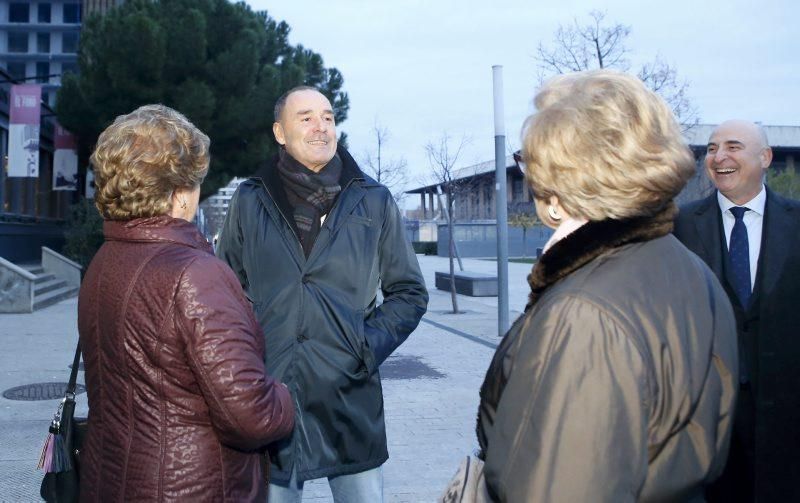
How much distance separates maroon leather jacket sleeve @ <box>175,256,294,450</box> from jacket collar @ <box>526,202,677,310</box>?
2.71 feet

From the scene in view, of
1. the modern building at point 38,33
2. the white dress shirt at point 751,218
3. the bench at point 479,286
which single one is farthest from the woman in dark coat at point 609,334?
the modern building at point 38,33

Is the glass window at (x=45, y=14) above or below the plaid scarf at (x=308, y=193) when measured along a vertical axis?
above

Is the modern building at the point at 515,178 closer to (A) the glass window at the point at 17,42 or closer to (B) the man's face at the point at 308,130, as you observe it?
(B) the man's face at the point at 308,130

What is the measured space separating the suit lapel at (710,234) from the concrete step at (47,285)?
15091mm

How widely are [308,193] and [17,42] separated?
79.6 meters

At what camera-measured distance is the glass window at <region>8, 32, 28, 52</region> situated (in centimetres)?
7175

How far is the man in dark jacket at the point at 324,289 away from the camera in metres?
2.80

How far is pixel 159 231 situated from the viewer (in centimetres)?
214

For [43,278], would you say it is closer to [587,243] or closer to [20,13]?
[587,243]

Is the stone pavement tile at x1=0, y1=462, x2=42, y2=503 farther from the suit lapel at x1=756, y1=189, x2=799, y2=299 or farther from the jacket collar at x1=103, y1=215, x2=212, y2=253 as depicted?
the suit lapel at x1=756, y1=189, x2=799, y2=299

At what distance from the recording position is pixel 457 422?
21.4 feet

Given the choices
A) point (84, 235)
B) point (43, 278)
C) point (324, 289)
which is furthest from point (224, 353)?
point (84, 235)

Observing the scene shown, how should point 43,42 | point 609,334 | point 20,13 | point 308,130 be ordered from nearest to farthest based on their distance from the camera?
1. point 609,334
2. point 308,130
3. point 20,13
4. point 43,42

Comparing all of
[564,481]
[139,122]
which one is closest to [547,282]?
[564,481]
